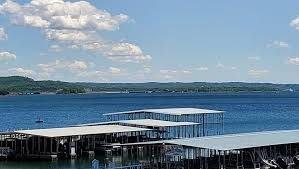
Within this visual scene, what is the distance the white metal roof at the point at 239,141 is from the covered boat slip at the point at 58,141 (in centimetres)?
1772

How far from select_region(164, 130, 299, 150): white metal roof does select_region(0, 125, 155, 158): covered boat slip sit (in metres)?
17.7

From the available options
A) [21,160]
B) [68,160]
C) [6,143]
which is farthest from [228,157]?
[6,143]

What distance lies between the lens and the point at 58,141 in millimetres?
63125

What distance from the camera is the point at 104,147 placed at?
66500 millimetres

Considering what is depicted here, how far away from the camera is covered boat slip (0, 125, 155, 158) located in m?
62.7

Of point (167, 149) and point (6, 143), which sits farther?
point (6, 143)

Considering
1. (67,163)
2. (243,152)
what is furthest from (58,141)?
(243,152)

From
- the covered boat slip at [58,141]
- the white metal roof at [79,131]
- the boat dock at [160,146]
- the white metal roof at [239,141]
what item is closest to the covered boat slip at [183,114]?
the boat dock at [160,146]

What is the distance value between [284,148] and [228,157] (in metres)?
5.66

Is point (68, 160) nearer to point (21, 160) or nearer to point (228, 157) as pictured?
point (21, 160)

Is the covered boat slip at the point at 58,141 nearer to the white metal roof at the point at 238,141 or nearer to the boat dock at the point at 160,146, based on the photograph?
the boat dock at the point at 160,146

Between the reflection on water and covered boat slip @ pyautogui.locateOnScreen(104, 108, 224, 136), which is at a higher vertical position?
covered boat slip @ pyautogui.locateOnScreen(104, 108, 224, 136)

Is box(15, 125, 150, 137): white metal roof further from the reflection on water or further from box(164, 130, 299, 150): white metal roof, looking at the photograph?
box(164, 130, 299, 150): white metal roof

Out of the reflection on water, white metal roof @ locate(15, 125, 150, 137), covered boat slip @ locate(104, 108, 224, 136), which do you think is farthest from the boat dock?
the reflection on water
